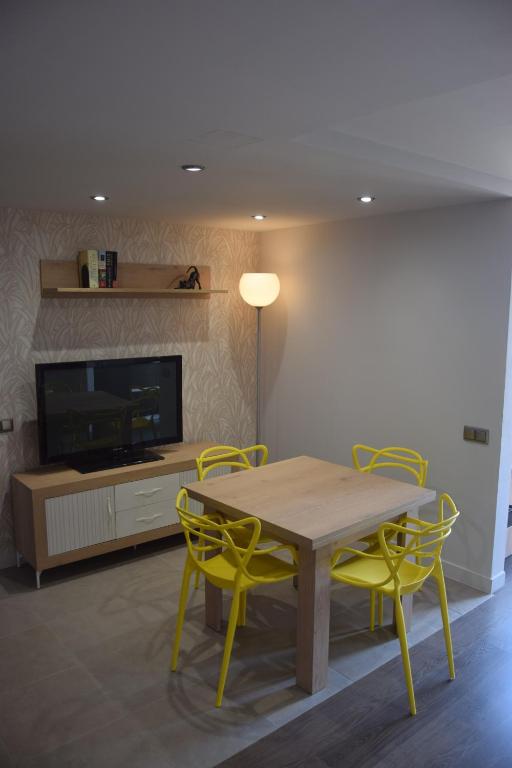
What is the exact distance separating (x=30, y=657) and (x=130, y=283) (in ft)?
8.10

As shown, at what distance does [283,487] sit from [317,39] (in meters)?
2.34

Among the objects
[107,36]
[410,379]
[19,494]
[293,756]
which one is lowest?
[293,756]

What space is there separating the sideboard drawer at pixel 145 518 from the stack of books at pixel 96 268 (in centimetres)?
152

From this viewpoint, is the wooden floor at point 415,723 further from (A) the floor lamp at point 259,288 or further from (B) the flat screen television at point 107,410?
(A) the floor lamp at point 259,288

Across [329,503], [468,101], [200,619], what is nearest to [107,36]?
[468,101]

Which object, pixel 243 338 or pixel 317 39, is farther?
pixel 243 338

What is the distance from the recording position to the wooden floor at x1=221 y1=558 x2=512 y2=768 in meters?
2.40

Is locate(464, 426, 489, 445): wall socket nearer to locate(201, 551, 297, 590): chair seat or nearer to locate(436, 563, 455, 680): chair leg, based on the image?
locate(436, 563, 455, 680): chair leg

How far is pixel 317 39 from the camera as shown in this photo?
1318 millimetres

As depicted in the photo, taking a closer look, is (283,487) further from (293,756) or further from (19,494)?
(19,494)

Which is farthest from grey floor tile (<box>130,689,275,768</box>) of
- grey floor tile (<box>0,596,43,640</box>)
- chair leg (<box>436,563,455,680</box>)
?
grey floor tile (<box>0,596,43,640</box>)

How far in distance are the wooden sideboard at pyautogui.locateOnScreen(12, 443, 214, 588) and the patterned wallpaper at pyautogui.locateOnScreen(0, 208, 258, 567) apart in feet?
0.97

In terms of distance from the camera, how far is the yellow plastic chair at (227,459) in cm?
370

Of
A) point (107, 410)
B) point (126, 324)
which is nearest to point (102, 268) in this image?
point (126, 324)
